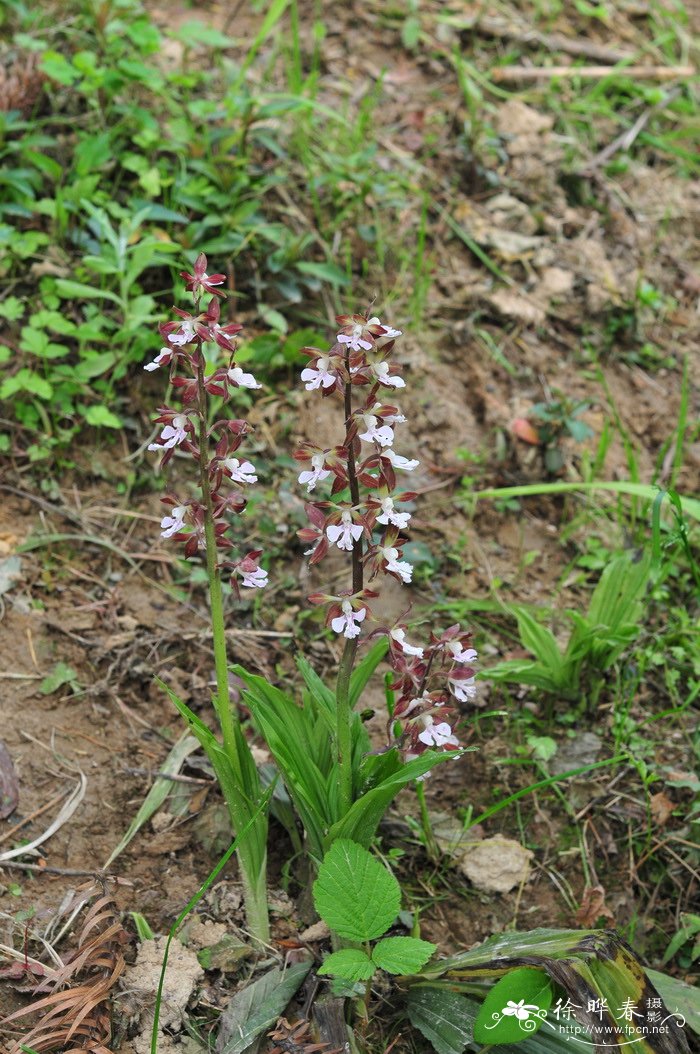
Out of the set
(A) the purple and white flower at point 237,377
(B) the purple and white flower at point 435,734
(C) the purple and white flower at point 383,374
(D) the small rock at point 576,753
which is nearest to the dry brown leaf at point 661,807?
(D) the small rock at point 576,753

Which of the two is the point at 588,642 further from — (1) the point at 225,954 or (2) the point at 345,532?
(1) the point at 225,954

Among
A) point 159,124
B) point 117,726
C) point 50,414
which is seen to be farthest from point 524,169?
point 117,726

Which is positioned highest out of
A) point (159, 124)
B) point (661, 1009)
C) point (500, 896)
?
point (159, 124)

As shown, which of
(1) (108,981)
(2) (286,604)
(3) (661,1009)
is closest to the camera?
(3) (661,1009)

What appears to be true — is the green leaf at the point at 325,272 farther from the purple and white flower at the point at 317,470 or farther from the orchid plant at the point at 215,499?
the purple and white flower at the point at 317,470

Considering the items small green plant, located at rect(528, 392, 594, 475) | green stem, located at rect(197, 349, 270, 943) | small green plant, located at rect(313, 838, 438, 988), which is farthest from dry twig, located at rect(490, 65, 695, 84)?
small green plant, located at rect(313, 838, 438, 988)

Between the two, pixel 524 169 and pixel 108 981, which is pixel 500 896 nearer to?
pixel 108 981

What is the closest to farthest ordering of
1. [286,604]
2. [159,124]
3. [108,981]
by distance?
1. [108,981]
2. [286,604]
3. [159,124]
